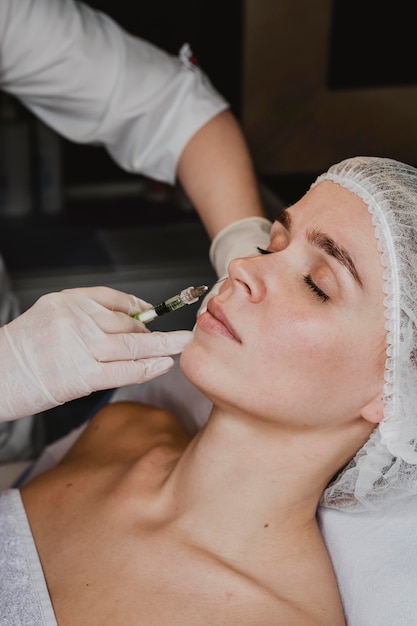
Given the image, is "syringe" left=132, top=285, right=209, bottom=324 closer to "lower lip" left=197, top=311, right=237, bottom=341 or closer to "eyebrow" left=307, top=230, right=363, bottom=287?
"lower lip" left=197, top=311, right=237, bottom=341

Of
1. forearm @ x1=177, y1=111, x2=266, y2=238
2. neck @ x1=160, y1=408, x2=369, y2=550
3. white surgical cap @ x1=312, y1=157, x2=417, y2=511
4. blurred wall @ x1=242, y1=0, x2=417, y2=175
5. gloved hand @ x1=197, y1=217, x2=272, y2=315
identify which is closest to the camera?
white surgical cap @ x1=312, y1=157, x2=417, y2=511

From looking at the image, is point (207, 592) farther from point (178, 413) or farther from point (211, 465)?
point (178, 413)

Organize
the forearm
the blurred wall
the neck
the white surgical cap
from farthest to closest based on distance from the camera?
the blurred wall → the forearm → the neck → the white surgical cap

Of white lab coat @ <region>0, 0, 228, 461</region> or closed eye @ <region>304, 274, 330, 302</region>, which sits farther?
white lab coat @ <region>0, 0, 228, 461</region>

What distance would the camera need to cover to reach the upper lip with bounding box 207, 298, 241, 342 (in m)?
1.37

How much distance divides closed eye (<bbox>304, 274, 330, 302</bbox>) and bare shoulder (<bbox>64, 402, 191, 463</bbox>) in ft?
1.81

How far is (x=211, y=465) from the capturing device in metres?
1.48

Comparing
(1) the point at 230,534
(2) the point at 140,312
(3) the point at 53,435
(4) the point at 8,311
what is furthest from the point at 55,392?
(3) the point at 53,435

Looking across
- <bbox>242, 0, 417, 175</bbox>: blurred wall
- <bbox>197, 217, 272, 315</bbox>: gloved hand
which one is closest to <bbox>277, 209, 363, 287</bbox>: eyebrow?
<bbox>197, 217, 272, 315</bbox>: gloved hand

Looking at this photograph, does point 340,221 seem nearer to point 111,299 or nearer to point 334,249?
point 334,249

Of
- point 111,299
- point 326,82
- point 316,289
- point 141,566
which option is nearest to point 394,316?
point 316,289

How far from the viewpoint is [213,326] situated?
1.38 metres

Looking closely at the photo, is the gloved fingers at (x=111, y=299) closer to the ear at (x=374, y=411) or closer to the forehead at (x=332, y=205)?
the forehead at (x=332, y=205)

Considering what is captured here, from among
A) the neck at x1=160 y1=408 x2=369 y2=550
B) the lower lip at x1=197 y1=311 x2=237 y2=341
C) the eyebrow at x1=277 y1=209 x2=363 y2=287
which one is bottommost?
the neck at x1=160 y1=408 x2=369 y2=550
